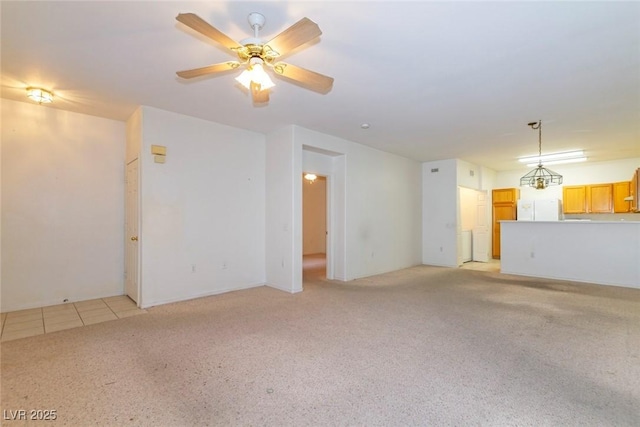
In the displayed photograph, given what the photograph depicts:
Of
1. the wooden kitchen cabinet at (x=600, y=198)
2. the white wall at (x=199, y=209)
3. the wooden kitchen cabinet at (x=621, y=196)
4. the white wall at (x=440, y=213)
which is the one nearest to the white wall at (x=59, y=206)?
the white wall at (x=199, y=209)

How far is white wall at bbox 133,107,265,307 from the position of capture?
4.04 m

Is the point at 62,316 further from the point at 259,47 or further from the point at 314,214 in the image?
the point at 314,214

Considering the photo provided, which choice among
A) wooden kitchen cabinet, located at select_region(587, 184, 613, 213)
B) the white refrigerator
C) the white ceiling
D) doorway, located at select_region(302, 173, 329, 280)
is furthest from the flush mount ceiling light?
wooden kitchen cabinet, located at select_region(587, 184, 613, 213)

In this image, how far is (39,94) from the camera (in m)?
3.49

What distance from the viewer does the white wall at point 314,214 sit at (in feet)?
32.4

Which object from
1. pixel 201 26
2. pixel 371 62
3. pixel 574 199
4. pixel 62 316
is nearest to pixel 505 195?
pixel 574 199

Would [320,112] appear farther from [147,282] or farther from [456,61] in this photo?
[147,282]

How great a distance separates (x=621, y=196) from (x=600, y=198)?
1.24 ft

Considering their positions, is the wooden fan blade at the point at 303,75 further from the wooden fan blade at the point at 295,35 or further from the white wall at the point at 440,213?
the white wall at the point at 440,213

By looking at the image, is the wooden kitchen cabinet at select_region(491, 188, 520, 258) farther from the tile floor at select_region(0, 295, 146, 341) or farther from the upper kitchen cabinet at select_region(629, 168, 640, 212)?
the tile floor at select_region(0, 295, 146, 341)

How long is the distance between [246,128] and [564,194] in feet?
27.8

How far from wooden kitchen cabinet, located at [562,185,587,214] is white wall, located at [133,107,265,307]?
8.08 meters

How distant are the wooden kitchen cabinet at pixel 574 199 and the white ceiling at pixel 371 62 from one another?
330 centimetres

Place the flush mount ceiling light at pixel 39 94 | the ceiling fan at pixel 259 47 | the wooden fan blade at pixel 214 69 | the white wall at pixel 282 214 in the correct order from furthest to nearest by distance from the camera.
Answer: the white wall at pixel 282 214, the flush mount ceiling light at pixel 39 94, the wooden fan blade at pixel 214 69, the ceiling fan at pixel 259 47
